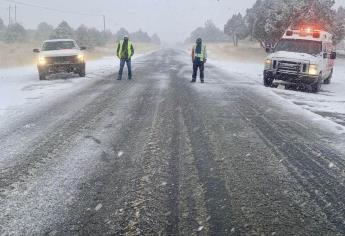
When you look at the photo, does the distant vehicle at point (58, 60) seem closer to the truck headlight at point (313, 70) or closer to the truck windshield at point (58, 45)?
the truck windshield at point (58, 45)

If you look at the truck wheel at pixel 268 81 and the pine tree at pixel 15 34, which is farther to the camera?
the pine tree at pixel 15 34

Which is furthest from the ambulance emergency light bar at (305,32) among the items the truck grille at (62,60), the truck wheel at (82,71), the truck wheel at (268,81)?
the truck grille at (62,60)

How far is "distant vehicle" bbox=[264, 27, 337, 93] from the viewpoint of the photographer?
1459 centimetres

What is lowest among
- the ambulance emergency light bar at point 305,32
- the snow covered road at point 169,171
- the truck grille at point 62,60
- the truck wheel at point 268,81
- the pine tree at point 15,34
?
the snow covered road at point 169,171

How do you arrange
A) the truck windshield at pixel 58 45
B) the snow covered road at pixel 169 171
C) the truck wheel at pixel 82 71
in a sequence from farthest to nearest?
the truck windshield at pixel 58 45 → the truck wheel at pixel 82 71 → the snow covered road at pixel 169 171

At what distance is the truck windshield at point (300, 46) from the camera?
1544cm

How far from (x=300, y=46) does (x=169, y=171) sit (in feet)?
40.2

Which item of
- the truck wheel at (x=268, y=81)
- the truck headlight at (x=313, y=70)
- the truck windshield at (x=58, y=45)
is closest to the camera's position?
the truck headlight at (x=313, y=70)

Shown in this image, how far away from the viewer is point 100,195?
4379mm

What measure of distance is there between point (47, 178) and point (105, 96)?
22.4ft

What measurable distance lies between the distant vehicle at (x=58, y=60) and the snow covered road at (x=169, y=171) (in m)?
7.44

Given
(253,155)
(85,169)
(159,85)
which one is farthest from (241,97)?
(85,169)

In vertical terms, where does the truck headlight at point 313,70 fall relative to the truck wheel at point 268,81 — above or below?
above

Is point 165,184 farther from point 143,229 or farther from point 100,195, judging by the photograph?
point 143,229
